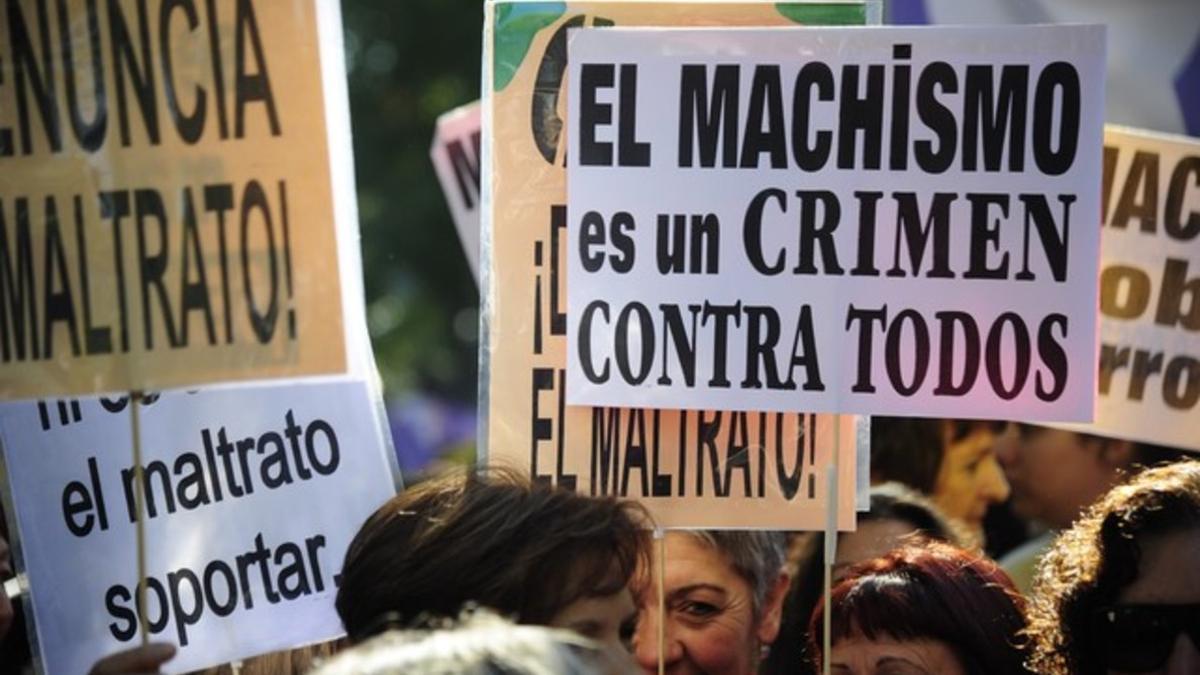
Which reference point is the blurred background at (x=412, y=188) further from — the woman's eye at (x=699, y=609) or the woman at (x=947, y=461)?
the woman's eye at (x=699, y=609)

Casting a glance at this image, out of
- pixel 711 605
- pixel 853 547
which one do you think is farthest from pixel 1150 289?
pixel 711 605

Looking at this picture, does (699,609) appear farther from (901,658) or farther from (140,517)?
(140,517)

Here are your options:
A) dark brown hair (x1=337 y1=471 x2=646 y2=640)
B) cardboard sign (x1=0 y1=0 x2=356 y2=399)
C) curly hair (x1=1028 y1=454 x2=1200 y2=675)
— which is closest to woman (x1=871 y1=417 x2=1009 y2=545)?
curly hair (x1=1028 y1=454 x2=1200 y2=675)

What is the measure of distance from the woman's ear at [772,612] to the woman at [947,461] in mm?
1061

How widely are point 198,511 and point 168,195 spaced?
0.78 m

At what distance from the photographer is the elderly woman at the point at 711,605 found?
419 centimetres

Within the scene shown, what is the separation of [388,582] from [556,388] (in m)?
0.71

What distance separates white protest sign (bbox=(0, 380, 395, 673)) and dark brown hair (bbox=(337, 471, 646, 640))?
698mm

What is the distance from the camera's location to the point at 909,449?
572 centimetres

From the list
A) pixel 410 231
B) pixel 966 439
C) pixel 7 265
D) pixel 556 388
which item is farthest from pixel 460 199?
pixel 410 231

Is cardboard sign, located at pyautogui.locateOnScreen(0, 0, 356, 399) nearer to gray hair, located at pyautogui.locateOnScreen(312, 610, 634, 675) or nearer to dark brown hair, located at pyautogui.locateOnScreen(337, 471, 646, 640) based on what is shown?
dark brown hair, located at pyautogui.locateOnScreen(337, 471, 646, 640)

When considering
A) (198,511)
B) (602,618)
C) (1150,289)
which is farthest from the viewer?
(1150,289)

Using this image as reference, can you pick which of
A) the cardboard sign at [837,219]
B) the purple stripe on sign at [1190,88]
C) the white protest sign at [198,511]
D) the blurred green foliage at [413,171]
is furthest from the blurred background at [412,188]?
the cardboard sign at [837,219]

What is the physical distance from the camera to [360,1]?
15.8m
